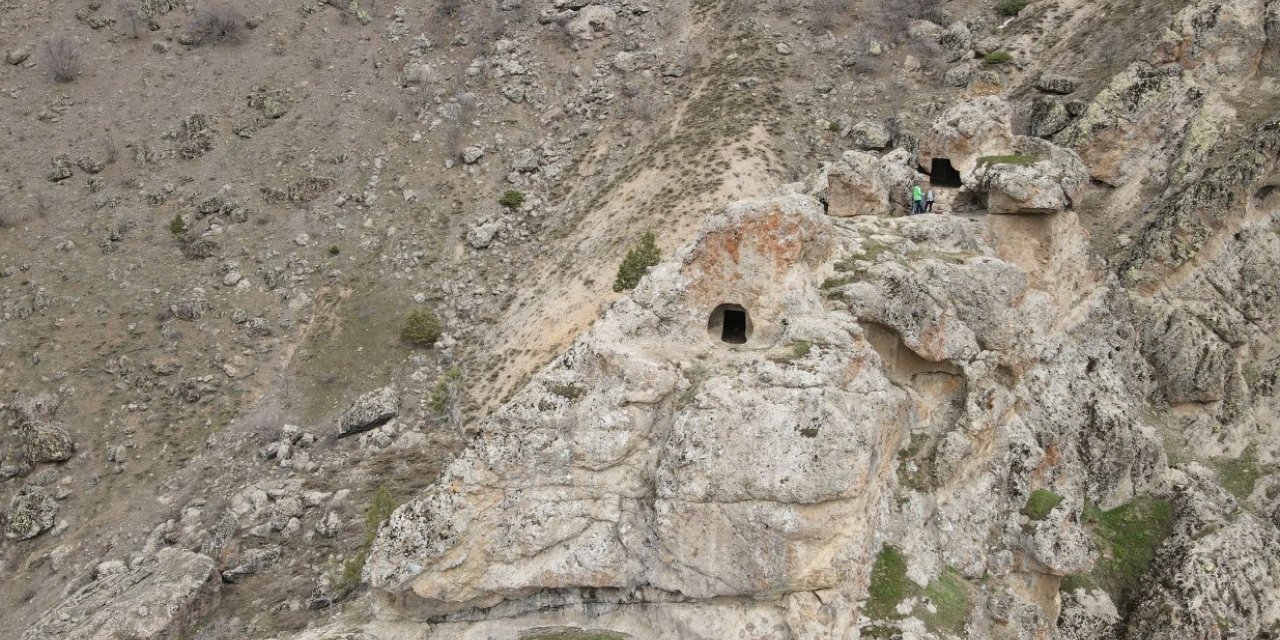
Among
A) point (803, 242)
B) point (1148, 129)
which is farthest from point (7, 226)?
point (1148, 129)

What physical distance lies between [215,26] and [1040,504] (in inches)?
2694

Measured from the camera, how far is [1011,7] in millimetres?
54688

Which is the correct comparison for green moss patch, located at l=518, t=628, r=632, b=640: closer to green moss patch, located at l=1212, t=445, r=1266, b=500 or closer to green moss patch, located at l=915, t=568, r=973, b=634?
green moss patch, located at l=915, t=568, r=973, b=634

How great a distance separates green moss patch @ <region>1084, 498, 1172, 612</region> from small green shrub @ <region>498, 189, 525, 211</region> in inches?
1478

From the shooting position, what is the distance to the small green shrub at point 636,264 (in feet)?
125

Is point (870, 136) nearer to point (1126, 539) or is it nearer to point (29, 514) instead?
point (1126, 539)

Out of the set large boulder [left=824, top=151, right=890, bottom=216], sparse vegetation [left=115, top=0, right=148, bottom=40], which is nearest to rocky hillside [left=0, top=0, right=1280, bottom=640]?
large boulder [left=824, top=151, right=890, bottom=216]

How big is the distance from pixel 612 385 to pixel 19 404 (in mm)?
37901

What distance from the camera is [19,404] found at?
4097cm

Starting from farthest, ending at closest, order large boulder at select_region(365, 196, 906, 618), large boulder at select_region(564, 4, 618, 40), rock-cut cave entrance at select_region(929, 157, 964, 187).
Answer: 1. large boulder at select_region(564, 4, 618, 40)
2. rock-cut cave entrance at select_region(929, 157, 964, 187)
3. large boulder at select_region(365, 196, 906, 618)

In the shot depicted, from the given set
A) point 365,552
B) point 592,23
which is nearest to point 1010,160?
point 365,552

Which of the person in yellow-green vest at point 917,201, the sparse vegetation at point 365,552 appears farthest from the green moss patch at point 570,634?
the person in yellow-green vest at point 917,201

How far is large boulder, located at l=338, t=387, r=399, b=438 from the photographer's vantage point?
40406 mm

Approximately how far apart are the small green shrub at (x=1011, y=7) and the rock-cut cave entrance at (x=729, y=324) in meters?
43.5
